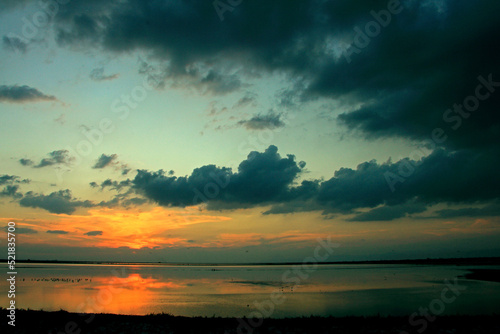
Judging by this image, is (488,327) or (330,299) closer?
(488,327)

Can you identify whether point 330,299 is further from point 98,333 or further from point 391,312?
point 98,333

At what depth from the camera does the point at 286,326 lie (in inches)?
744

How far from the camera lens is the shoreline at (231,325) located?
1800cm

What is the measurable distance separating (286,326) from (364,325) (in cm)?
409

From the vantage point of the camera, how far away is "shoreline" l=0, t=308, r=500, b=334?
18.0 meters

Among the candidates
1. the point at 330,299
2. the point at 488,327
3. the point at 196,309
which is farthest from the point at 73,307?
the point at 488,327

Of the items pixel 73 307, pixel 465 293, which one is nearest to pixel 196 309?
pixel 73 307

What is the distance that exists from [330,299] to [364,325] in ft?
57.0

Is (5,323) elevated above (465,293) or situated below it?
above

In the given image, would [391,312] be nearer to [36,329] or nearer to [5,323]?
[36,329]

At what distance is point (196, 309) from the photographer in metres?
29.6

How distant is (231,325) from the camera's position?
1923 cm

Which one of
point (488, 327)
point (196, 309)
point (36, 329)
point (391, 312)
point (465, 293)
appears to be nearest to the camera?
point (488, 327)

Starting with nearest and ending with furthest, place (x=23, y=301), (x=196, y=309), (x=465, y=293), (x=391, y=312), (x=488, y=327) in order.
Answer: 1. (x=488, y=327)
2. (x=391, y=312)
3. (x=196, y=309)
4. (x=23, y=301)
5. (x=465, y=293)
